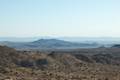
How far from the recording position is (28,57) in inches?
2253

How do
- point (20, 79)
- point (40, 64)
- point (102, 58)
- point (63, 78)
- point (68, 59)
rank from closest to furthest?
point (20, 79)
point (63, 78)
point (40, 64)
point (68, 59)
point (102, 58)

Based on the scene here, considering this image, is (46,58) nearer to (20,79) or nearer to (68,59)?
(68,59)

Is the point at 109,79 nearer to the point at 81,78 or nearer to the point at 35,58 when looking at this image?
the point at 81,78

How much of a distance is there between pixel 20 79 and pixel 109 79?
11027 millimetres

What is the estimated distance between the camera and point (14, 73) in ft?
124

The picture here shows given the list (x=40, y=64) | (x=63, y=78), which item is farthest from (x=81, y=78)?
(x=40, y=64)

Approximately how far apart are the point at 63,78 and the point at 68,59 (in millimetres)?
27133

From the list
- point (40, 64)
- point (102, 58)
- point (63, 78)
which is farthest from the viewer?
point (102, 58)

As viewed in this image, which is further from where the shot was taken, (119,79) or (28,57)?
(28,57)

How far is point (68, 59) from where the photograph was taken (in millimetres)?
63156

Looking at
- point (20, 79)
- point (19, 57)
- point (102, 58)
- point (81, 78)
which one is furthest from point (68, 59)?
point (20, 79)

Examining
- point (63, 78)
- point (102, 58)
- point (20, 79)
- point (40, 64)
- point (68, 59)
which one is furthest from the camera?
point (102, 58)

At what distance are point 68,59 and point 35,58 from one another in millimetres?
8717

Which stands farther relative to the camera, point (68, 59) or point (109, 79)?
point (68, 59)
